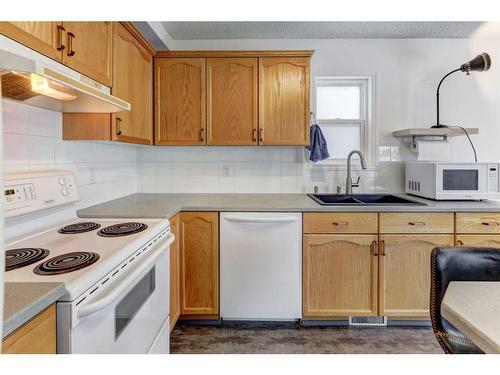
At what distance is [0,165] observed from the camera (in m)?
0.38

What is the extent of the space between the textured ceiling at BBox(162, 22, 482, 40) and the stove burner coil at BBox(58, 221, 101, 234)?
1712mm

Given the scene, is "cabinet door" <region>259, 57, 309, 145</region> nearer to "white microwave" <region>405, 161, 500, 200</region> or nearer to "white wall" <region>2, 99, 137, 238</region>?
"white microwave" <region>405, 161, 500, 200</region>

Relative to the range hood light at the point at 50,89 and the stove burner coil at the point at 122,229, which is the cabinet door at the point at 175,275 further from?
the range hood light at the point at 50,89

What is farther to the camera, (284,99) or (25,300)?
(284,99)

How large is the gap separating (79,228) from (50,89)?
71 cm

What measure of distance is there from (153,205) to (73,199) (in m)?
0.55

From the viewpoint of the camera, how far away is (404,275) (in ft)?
7.40

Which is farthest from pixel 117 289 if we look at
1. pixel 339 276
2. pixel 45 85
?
pixel 339 276

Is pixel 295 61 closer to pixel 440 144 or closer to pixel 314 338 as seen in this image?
pixel 440 144

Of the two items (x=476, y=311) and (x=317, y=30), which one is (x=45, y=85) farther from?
(x=317, y=30)

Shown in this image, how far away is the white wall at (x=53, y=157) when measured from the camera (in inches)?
55.6

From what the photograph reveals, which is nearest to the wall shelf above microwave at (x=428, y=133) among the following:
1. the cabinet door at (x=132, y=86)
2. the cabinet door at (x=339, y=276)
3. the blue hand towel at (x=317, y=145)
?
the blue hand towel at (x=317, y=145)

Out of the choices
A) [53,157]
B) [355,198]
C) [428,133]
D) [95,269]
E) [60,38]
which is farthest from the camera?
[355,198]
